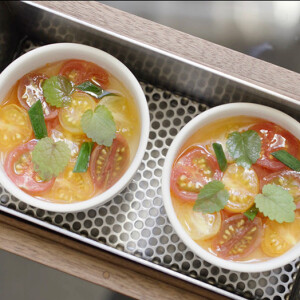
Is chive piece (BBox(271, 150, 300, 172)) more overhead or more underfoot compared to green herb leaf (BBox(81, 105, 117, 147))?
more underfoot

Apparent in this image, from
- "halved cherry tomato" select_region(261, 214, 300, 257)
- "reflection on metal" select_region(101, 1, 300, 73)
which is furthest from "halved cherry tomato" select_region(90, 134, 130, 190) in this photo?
"reflection on metal" select_region(101, 1, 300, 73)

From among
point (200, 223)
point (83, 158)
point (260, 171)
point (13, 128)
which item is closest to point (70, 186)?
point (83, 158)

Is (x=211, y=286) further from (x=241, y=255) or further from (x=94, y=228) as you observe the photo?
(x=94, y=228)

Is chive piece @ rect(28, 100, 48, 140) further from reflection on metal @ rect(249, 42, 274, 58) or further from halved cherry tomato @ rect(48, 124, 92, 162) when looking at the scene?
reflection on metal @ rect(249, 42, 274, 58)

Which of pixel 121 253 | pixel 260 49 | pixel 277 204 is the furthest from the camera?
pixel 260 49

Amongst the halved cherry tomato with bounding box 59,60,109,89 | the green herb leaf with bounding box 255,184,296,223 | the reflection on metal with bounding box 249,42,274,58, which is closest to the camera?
the green herb leaf with bounding box 255,184,296,223

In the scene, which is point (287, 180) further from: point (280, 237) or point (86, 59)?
point (86, 59)

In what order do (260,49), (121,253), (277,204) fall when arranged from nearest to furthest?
(277,204), (121,253), (260,49)

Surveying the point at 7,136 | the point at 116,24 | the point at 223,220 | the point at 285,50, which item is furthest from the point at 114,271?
the point at 285,50
